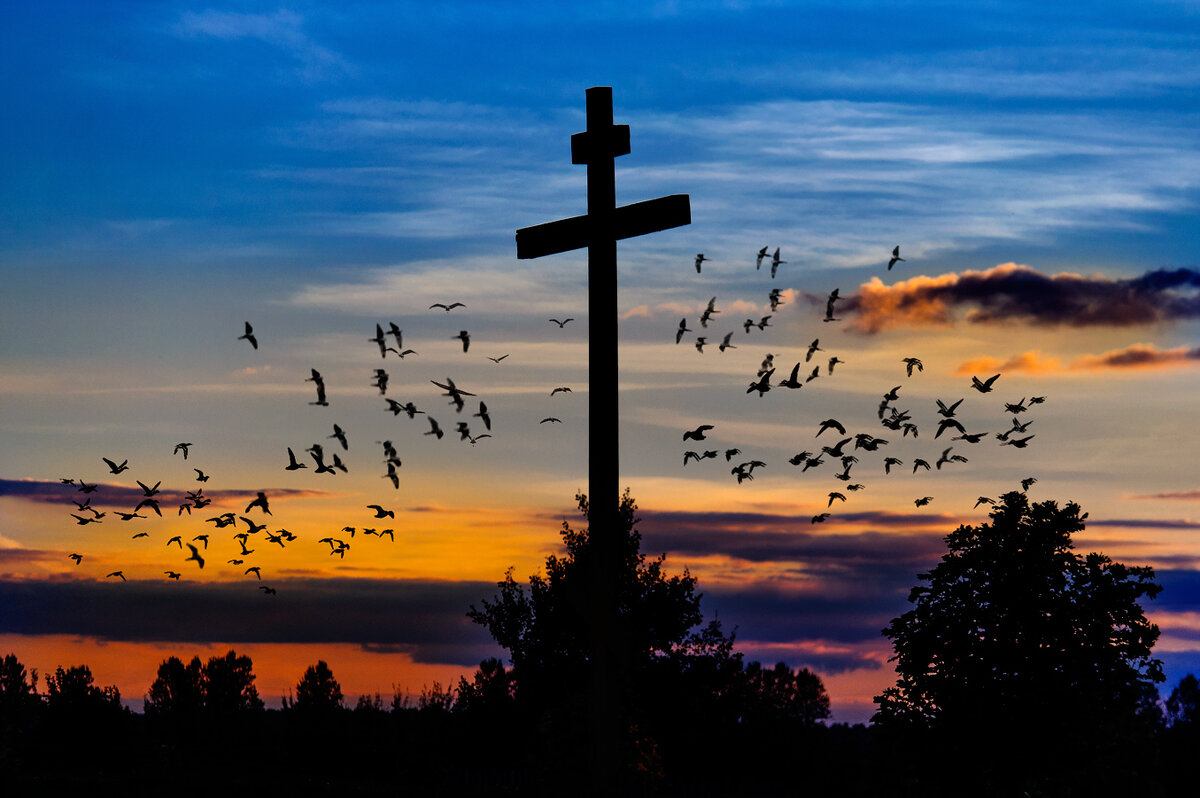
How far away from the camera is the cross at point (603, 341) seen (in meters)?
11.1

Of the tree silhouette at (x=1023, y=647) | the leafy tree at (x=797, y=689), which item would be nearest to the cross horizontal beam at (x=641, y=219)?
the tree silhouette at (x=1023, y=647)

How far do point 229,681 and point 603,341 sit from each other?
285ft

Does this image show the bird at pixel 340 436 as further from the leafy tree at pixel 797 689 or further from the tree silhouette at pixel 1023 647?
the leafy tree at pixel 797 689

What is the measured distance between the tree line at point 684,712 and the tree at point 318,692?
0.16 metres

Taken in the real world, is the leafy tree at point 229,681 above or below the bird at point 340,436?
below

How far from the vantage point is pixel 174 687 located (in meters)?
85.8

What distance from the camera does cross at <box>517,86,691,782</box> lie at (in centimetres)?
1114

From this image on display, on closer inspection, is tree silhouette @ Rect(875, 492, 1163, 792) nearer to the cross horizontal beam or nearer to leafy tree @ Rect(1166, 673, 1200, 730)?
the cross horizontal beam

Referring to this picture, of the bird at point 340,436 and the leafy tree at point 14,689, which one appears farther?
the leafy tree at point 14,689

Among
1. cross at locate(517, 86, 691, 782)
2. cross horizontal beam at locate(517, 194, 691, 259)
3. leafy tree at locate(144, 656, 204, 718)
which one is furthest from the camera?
leafy tree at locate(144, 656, 204, 718)

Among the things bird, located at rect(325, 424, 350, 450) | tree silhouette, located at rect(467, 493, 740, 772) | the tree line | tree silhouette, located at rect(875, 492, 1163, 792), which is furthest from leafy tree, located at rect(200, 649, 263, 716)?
bird, located at rect(325, 424, 350, 450)

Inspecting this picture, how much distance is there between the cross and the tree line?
0.13 m

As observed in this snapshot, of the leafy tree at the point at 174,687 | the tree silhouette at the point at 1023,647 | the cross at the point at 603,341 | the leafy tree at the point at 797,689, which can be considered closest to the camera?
the cross at the point at 603,341

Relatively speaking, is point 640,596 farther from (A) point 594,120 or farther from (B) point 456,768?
(A) point 594,120
